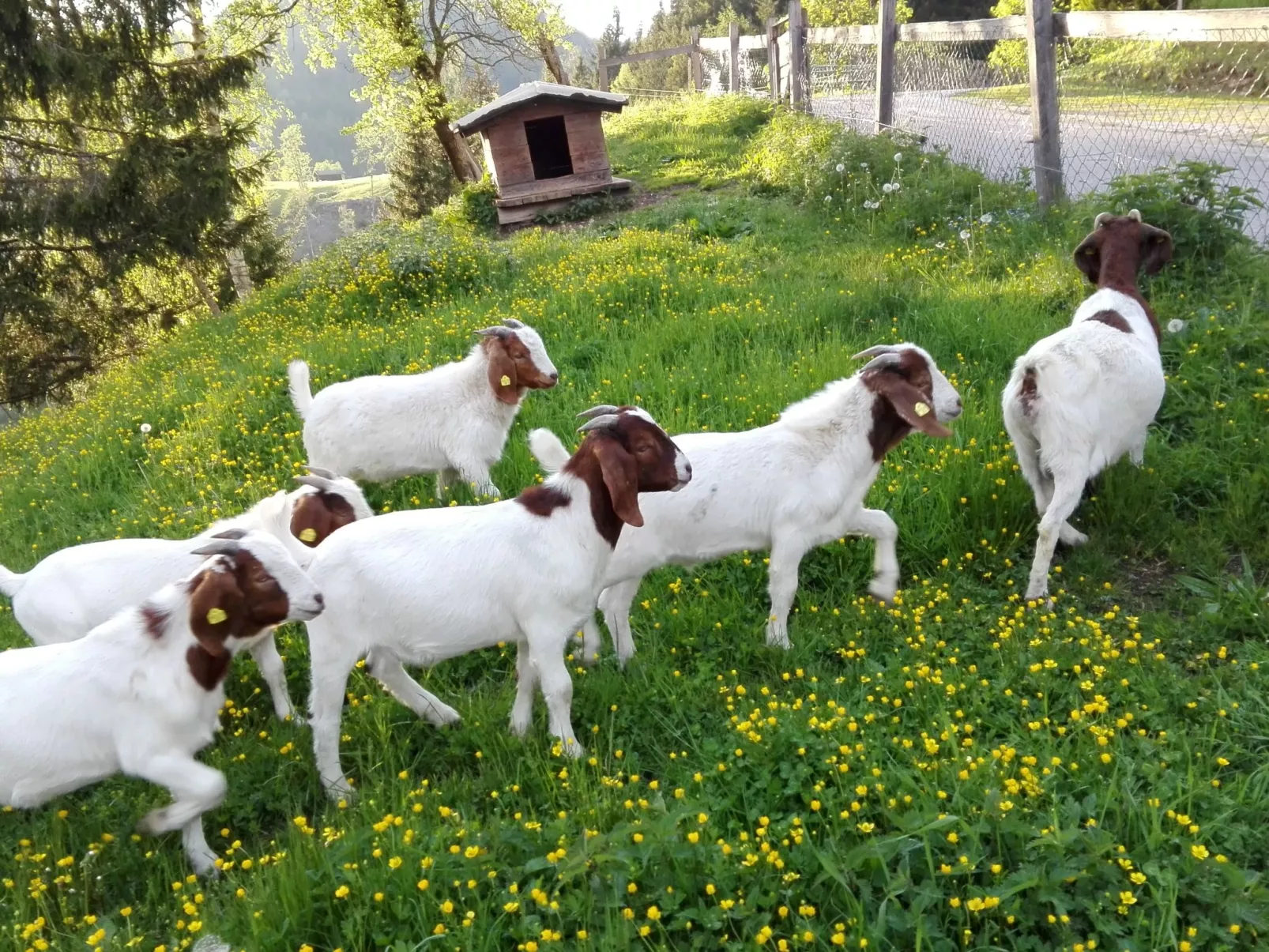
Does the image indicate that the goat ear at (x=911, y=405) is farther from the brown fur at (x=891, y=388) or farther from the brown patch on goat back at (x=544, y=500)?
the brown patch on goat back at (x=544, y=500)

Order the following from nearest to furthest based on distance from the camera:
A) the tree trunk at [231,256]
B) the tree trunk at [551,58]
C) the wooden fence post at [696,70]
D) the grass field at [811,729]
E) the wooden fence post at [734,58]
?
the grass field at [811,729] → the tree trunk at [231,256] → the wooden fence post at [734,58] → the tree trunk at [551,58] → the wooden fence post at [696,70]

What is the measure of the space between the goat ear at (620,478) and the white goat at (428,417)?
2.14m

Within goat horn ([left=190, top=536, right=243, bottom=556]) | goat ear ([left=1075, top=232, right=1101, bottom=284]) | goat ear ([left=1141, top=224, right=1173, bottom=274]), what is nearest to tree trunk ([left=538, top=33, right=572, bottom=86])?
goat ear ([left=1075, top=232, right=1101, bottom=284])

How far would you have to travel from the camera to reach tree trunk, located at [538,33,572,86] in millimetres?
23306

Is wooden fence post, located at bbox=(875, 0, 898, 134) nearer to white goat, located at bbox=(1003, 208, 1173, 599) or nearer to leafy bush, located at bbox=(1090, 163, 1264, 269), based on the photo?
leafy bush, located at bbox=(1090, 163, 1264, 269)

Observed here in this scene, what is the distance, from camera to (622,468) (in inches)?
133

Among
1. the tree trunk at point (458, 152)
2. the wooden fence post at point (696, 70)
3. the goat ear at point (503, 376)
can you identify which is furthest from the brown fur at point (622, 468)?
the wooden fence post at point (696, 70)

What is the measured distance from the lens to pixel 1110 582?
432cm

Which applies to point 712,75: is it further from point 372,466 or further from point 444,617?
point 444,617

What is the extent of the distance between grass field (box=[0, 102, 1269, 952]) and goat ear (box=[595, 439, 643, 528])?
0.91 metres

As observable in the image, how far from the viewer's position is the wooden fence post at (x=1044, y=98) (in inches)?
303

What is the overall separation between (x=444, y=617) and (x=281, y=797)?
1014 millimetres

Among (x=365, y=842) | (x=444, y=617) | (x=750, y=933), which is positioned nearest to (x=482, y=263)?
(x=444, y=617)

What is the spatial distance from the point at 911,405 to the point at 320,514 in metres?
2.94
